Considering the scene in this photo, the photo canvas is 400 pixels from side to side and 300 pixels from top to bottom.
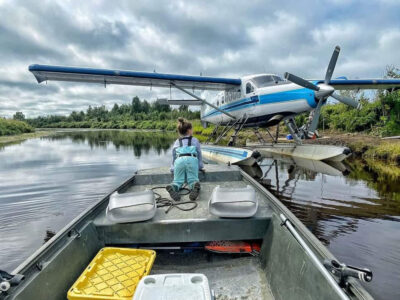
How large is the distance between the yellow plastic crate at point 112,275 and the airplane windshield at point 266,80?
374 inches

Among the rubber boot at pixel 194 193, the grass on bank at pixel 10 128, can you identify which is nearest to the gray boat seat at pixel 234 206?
the rubber boot at pixel 194 193

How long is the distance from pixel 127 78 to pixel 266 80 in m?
6.00

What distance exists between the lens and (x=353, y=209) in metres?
5.22

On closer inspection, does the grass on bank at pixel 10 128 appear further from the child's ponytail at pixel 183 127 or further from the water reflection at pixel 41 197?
the child's ponytail at pixel 183 127

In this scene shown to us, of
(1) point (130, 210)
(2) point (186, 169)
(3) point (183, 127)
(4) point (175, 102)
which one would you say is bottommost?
(1) point (130, 210)

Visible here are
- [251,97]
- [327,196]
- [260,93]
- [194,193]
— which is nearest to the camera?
[194,193]

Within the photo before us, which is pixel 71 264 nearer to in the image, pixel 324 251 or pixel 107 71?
pixel 324 251

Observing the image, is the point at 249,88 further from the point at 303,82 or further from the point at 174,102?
the point at 174,102

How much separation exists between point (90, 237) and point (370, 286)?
9.90 feet

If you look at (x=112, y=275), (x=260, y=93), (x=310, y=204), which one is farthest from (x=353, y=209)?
(x=260, y=93)

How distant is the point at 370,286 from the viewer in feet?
9.05

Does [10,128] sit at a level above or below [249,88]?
below

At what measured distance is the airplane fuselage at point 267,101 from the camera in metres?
9.41

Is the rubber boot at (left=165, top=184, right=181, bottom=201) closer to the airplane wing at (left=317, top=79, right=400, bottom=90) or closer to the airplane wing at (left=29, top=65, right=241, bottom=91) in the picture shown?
the airplane wing at (left=29, top=65, right=241, bottom=91)
